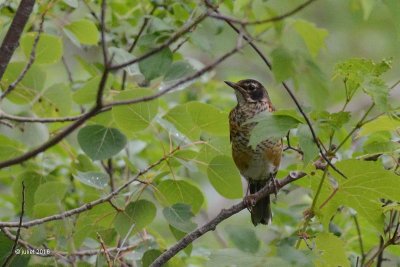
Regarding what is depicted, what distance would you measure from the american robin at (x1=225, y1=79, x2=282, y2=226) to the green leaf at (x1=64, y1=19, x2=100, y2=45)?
0.97 meters

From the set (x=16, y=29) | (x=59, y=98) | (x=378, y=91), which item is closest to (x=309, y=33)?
(x=378, y=91)

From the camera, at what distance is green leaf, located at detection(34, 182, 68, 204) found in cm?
325

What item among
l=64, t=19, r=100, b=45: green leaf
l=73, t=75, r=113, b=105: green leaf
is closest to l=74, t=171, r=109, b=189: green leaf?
l=73, t=75, r=113, b=105: green leaf

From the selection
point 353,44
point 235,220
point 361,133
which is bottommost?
point 235,220

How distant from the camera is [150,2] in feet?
14.1

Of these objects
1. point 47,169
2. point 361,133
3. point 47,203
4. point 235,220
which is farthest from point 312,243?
point 235,220

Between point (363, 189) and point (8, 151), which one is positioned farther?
point (8, 151)

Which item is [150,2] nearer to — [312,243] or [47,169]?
[47,169]

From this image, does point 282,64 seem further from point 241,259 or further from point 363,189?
point 363,189

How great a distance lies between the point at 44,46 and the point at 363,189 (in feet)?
4.79

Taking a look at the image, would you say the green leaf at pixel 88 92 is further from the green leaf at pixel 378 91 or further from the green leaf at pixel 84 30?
the green leaf at pixel 378 91

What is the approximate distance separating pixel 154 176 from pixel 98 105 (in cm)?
124

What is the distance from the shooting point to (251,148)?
178 inches

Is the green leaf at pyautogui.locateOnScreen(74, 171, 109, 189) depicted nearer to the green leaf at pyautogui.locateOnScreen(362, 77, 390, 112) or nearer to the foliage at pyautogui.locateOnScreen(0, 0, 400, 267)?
the foliage at pyautogui.locateOnScreen(0, 0, 400, 267)
